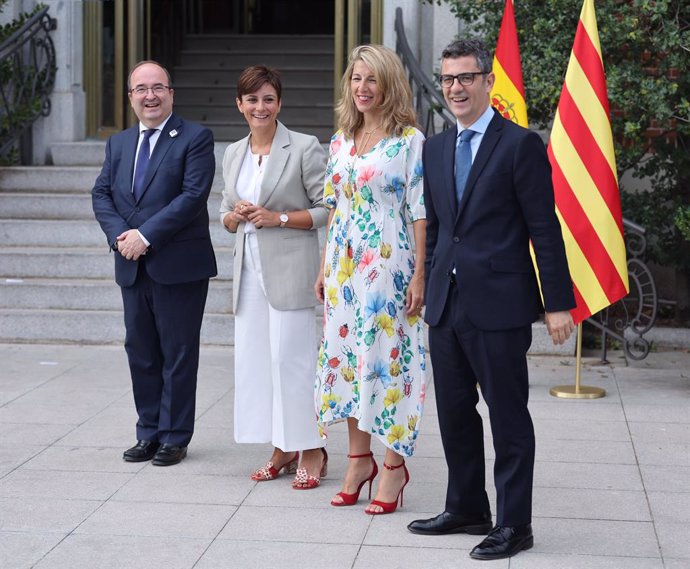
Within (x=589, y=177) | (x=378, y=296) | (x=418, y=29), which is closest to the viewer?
(x=378, y=296)

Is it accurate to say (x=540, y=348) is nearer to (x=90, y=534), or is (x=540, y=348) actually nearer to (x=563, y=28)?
(x=563, y=28)

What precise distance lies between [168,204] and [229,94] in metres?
8.81

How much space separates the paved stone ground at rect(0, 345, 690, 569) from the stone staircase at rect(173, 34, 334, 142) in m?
6.33

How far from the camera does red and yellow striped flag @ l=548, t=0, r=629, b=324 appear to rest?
785 cm

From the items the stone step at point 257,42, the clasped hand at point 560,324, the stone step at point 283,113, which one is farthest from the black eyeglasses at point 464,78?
the stone step at point 257,42

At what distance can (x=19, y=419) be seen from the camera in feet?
24.0

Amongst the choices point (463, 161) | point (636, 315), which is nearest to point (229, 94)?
point (636, 315)

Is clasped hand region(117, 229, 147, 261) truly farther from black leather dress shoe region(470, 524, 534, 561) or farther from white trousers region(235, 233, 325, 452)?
black leather dress shoe region(470, 524, 534, 561)

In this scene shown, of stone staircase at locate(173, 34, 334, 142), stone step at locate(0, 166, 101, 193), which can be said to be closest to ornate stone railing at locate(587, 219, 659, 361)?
stone staircase at locate(173, 34, 334, 142)

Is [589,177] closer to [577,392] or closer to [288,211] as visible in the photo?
[577,392]

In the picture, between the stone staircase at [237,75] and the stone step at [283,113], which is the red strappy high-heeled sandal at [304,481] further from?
the stone step at [283,113]

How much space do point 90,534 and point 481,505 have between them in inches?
63.6

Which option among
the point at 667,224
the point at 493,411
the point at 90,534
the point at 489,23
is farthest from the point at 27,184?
the point at 493,411

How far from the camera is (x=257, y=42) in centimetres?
1623
